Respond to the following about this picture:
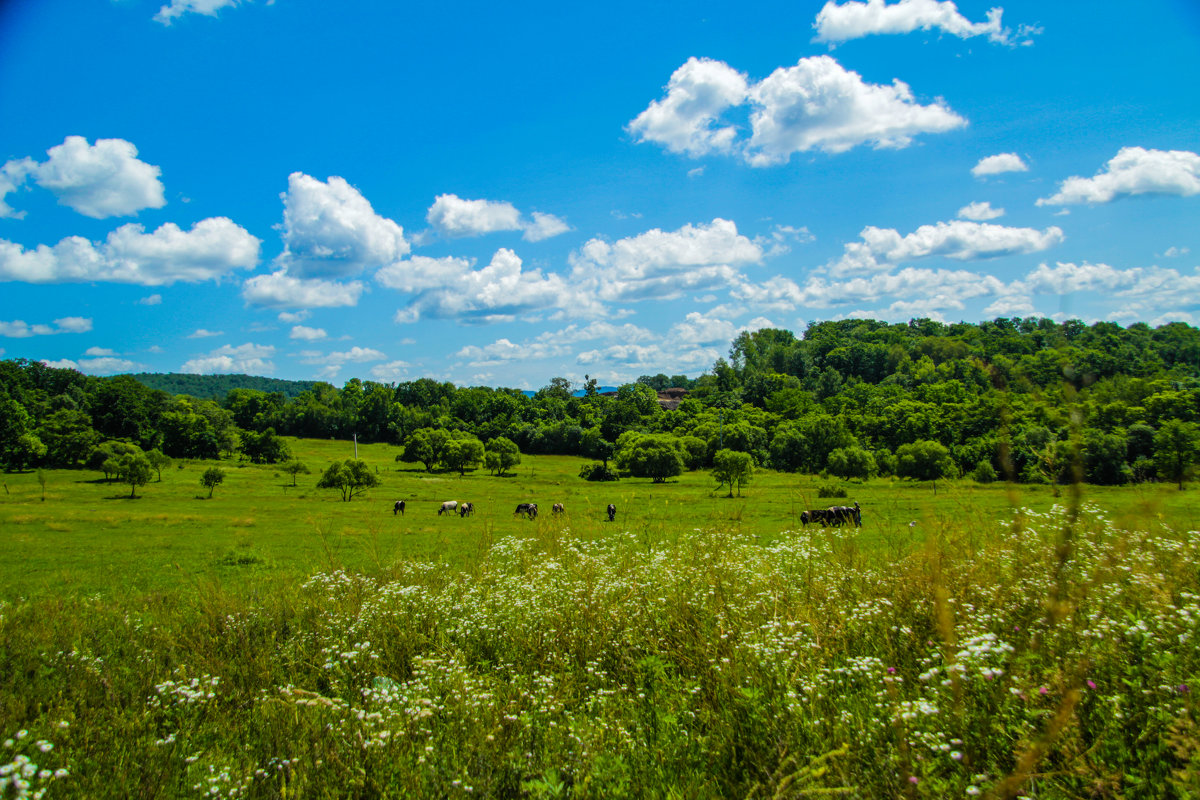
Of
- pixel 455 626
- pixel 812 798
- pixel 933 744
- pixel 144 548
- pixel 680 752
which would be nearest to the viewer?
pixel 812 798

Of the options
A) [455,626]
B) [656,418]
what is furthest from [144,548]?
[656,418]

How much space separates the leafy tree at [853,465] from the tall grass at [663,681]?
6568 centimetres

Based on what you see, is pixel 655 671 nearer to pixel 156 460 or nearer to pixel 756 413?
pixel 156 460

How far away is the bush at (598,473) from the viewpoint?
86.0 meters

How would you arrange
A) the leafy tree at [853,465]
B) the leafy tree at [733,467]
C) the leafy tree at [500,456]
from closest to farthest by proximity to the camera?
1. the leafy tree at [733,467]
2. the leafy tree at [853,465]
3. the leafy tree at [500,456]

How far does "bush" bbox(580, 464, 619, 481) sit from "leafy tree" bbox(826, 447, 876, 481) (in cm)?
3099

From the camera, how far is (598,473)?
87188 millimetres

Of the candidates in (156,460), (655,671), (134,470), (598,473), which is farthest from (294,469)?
(655,671)

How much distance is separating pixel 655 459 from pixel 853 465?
26668mm

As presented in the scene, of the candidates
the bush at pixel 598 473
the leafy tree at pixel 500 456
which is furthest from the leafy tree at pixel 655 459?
the leafy tree at pixel 500 456

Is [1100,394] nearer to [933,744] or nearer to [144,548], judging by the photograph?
[933,744]

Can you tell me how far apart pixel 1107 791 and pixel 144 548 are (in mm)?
37098

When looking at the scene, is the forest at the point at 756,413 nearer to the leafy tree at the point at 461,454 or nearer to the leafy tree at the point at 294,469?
the leafy tree at the point at 461,454

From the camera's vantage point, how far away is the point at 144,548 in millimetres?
29562
